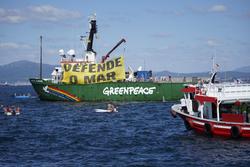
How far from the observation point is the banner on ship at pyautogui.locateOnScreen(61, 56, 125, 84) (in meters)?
97.9

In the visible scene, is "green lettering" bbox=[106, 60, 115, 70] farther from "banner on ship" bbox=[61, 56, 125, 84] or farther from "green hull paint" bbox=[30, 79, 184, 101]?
"green hull paint" bbox=[30, 79, 184, 101]

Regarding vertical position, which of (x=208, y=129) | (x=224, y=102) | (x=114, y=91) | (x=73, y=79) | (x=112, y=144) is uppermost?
(x=73, y=79)

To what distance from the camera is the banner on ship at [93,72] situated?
97875mm

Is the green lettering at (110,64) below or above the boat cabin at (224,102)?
above

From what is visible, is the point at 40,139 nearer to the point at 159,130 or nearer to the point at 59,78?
the point at 159,130

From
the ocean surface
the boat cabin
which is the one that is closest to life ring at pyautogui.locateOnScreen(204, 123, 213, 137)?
the ocean surface

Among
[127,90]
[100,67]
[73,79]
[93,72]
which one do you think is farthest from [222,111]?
[73,79]

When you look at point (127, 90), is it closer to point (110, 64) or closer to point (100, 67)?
point (110, 64)

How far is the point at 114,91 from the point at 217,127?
5579cm

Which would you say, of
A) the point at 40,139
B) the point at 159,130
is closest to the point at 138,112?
the point at 159,130

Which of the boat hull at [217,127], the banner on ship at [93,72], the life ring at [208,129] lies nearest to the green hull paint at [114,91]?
the banner on ship at [93,72]

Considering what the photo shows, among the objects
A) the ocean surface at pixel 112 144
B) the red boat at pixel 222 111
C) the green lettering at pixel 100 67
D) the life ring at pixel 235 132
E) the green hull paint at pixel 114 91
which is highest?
the green lettering at pixel 100 67

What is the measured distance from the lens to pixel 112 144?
42031 mm

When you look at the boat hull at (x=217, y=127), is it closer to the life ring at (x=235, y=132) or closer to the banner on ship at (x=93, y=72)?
the life ring at (x=235, y=132)
